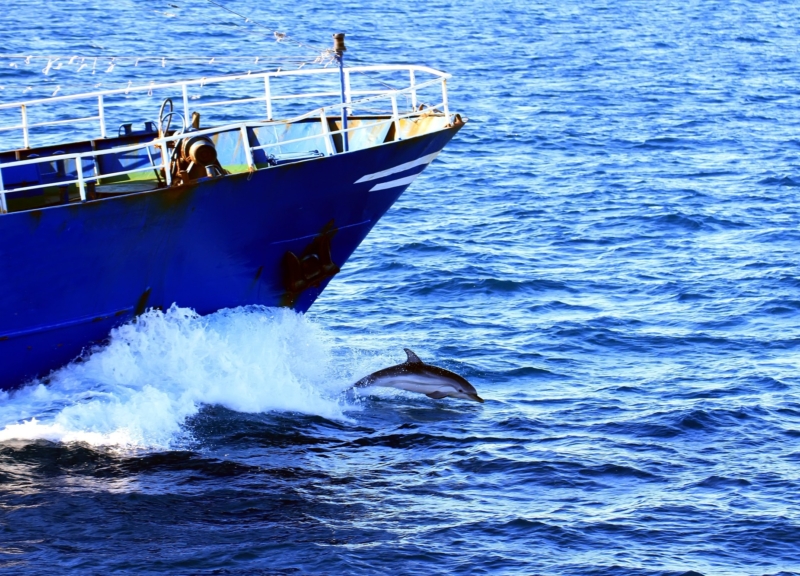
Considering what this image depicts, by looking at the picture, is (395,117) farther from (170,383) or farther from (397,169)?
(170,383)

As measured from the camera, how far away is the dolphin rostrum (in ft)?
48.2

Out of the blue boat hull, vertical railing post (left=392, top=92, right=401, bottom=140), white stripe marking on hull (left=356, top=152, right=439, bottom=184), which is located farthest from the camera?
vertical railing post (left=392, top=92, right=401, bottom=140)

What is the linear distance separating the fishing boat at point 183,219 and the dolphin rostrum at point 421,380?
174 centimetres

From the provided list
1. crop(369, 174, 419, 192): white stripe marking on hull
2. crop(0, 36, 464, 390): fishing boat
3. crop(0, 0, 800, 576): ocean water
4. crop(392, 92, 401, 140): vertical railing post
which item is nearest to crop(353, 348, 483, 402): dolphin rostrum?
crop(0, 0, 800, 576): ocean water

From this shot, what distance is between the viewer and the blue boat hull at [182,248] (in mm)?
13312

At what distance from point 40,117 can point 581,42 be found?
24.9 m

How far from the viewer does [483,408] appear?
1502cm

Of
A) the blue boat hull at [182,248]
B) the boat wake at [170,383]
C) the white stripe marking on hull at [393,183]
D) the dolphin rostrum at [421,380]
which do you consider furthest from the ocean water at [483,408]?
the white stripe marking on hull at [393,183]

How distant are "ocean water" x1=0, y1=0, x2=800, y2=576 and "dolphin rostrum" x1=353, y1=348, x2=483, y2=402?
270 millimetres

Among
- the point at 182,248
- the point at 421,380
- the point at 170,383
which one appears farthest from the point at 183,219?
the point at 421,380

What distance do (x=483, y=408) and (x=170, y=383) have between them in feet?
13.1

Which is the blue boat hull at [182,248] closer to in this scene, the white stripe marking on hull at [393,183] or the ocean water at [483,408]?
the white stripe marking on hull at [393,183]

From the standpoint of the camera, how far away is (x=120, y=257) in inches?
542

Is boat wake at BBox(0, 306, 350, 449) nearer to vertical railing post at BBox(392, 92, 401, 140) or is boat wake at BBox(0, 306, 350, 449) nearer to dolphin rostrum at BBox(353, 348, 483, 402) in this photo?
dolphin rostrum at BBox(353, 348, 483, 402)
